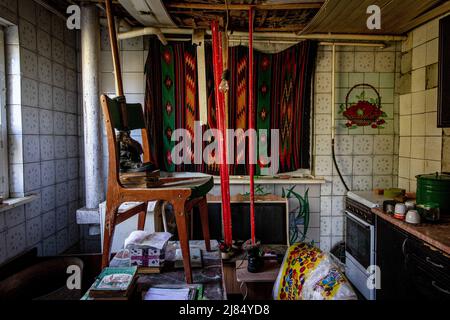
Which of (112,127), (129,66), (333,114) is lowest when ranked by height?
(112,127)

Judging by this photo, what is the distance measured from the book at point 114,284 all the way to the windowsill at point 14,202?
3.76ft

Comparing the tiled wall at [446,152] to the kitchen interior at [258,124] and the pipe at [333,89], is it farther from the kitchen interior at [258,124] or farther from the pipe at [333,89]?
the pipe at [333,89]

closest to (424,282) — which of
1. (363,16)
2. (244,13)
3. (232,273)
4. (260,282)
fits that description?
(260,282)

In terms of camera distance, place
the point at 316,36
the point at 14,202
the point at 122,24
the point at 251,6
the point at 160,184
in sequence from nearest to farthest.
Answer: the point at 160,184
the point at 14,202
the point at 251,6
the point at 122,24
the point at 316,36

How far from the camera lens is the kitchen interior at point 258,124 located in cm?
213

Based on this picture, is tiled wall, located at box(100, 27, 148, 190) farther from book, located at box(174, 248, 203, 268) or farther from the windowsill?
book, located at box(174, 248, 203, 268)

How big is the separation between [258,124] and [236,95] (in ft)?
1.13

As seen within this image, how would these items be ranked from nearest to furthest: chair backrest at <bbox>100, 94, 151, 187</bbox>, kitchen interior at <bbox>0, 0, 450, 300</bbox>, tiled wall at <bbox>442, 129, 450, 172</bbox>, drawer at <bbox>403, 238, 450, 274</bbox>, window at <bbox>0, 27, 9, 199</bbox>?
chair backrest at <bbox>100, 94, 151, 187</bbox>
drawer at <bbox>403, 238, 450, 274</bbox>
kitchen interior at <bbox>0, 0, 450, 300</bbox>
window at <bbox>0, 27, 9, 199</bbox>
tiled wall at <bbox>442, 129, 450, 172</bbox>

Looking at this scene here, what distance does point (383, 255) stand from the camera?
240 cm

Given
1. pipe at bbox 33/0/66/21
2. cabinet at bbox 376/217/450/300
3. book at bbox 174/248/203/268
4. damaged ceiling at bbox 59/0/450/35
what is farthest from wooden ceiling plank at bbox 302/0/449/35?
pipe at bbox 33/0/66/21

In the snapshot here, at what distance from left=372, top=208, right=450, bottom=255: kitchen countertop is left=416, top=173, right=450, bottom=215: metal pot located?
95mm

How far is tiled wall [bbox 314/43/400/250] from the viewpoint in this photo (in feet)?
10.6

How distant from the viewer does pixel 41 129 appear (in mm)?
2539

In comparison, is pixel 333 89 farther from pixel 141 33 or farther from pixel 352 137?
pixel 141 33
